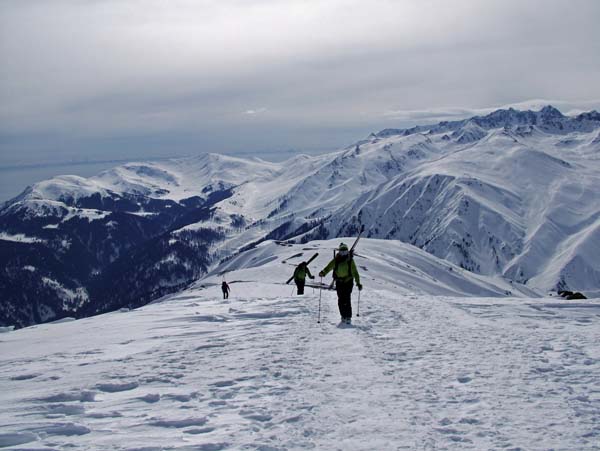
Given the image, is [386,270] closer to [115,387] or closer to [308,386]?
[308,386]

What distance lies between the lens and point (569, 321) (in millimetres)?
19516

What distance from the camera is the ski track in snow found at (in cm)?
796

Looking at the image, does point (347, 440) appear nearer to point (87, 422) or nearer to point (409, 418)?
point (409, 418)

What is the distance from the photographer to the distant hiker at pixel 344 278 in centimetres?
1852

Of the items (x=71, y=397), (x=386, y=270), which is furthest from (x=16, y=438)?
(x=386, y=270)

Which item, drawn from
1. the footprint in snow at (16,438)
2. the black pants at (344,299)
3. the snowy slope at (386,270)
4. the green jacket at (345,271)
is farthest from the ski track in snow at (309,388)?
the snowy slope at (386,270)

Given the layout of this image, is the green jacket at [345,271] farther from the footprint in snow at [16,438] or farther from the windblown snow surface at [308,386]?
the footprint in snow at [16,438]

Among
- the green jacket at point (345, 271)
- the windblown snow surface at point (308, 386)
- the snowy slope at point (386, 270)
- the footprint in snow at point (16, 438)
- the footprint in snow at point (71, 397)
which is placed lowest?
the snowy slope at point (386, 270)

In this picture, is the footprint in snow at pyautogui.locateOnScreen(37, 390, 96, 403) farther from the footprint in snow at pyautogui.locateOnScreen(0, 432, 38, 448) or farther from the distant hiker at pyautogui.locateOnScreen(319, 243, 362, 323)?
the distant hiker at pyautogui.locateOnScreen(319, 243, 362, 323)

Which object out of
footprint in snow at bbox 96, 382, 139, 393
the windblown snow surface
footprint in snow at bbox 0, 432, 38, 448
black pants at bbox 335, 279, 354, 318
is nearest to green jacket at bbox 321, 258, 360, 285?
black pants at bbox 335, 279, 354, 318

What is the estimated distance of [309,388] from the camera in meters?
10.3

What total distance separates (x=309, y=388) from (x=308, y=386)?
13 cm

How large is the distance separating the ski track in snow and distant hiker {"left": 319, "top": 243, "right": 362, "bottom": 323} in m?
0.90

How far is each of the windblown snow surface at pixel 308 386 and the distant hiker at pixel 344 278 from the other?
2.41 feet
